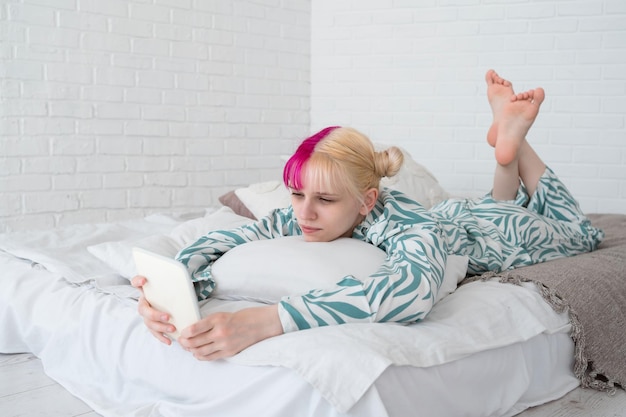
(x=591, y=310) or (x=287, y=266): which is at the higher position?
(x=287, y=266)

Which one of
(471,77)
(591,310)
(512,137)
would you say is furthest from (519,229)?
(471,77)

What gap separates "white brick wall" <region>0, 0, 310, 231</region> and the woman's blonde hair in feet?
7.03

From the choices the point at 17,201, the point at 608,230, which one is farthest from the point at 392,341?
the point at 17,201

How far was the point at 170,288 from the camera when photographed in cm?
158

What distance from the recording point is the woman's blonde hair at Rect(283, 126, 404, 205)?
175 centimetres

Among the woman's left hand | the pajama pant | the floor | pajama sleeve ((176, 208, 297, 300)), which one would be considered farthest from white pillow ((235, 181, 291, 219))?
the woman's left hand

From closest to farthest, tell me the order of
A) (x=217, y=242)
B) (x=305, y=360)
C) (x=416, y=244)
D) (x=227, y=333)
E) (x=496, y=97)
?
(x=305, y=360), (x=227, y=333), (x=416, y=244), (x=217, y=242), (x=496, y=97)

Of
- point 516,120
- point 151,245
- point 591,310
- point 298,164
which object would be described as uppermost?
point 516,120

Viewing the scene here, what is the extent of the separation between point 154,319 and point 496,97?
164 cm

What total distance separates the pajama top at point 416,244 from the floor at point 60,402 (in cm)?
44

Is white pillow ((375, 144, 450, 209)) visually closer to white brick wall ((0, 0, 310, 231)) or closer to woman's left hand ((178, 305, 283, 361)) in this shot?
white brick wall ((0, 0, 310, 231))

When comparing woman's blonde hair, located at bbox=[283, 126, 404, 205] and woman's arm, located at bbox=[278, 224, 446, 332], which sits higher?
woman's blonde hair, located at bbox=[283, 126, 404, 205]

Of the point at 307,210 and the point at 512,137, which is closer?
the point at 307,210

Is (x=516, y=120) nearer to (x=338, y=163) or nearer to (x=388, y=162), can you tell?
(x=388, y=162)
